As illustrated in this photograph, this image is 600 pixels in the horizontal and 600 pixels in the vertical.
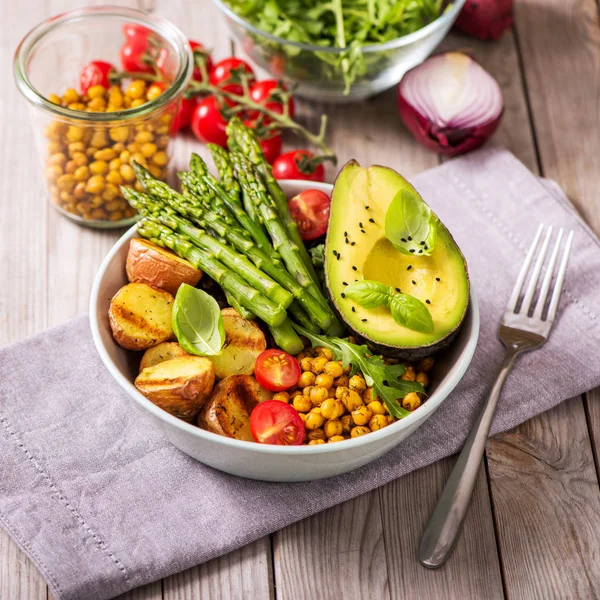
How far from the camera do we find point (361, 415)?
166 centimetres

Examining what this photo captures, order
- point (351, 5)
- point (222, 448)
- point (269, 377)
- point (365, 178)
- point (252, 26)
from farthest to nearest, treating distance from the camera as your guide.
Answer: point (351, 5), point (252, 26), point (365, 178), point (269, 377), point (222, 448)

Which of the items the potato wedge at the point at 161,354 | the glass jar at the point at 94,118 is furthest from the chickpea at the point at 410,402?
the glass jar at the point at 94,118

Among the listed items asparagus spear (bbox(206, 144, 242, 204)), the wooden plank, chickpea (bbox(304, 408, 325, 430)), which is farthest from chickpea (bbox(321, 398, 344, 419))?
asparagus spear (bbox(206, 144, 242, 204))

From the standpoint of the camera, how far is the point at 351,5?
2.63 m

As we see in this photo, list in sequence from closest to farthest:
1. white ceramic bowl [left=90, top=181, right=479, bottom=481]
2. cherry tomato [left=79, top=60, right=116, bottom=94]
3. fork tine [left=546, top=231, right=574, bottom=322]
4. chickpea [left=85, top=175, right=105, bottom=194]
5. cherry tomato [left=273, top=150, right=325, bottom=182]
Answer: white ceramic bowl [left=90, top=181, right=479, bottom=481]
fork tine [left=546, top=231, right=574, bottom=322]
chickpea [left=85, top=175, right=105, bottom=194]
cherry tomato [left=273, top=150, right=325, bottom=182]
cherry tomato [left=79, top=60, right=116, bottom=94]

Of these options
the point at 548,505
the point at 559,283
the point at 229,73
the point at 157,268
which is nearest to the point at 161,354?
the point at 157,268

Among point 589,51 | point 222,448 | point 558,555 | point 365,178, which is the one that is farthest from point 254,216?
point 589,51

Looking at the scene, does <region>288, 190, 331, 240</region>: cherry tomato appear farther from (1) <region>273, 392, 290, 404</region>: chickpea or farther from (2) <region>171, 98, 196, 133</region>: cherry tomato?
(2) <region>171, 98, 196, 133</region>: cherry tomato

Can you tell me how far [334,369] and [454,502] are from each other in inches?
15.1

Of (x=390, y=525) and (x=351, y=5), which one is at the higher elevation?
(x=351, y=5)

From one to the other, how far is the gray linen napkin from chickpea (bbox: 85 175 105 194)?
0.38 metres

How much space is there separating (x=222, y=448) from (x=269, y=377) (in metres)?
0.19

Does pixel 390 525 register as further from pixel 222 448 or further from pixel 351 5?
pixel 351 5

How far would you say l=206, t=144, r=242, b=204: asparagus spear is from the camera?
6.49ft
